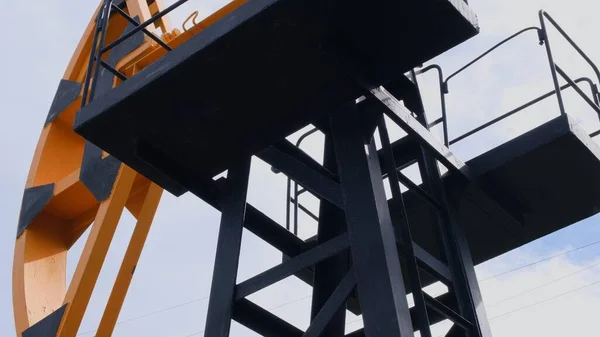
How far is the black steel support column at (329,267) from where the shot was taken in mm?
5227

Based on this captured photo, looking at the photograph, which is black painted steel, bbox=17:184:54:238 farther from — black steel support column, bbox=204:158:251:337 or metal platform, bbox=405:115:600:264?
metal platform, bbox=405:115:600:264

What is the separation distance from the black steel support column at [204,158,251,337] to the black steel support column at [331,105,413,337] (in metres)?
0.70

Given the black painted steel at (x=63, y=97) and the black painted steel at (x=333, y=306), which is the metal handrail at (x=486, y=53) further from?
the black painted steel at (x=63, y=97)

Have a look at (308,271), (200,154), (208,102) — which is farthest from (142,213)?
(208,102)

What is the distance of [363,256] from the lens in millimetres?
4453

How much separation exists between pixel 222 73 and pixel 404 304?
1.51 m

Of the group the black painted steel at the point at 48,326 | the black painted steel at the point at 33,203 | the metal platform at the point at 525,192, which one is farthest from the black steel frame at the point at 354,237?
the black painted steel at the point at 33,203

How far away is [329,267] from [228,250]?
686mm

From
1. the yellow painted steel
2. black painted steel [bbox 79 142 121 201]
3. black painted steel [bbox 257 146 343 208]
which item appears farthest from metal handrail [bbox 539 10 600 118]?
black painted steel [bbox 79 142 121 201]

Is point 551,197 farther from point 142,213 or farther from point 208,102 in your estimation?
point 142,213

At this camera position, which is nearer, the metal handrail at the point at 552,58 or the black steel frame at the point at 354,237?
the black steel frame at the point at 354,237

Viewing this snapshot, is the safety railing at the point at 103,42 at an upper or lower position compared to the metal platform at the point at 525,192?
upper

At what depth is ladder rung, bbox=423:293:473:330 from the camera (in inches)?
191

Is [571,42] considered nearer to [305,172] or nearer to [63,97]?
[305,172]
